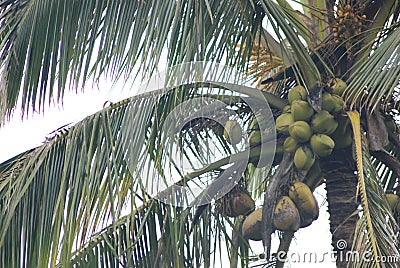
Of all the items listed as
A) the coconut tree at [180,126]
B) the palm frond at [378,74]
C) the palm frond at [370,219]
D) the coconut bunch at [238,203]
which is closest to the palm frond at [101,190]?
the coconut tree at [180,126]

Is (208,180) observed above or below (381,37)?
below

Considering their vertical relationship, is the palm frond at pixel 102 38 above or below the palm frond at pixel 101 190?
above

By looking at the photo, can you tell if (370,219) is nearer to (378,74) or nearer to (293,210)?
(293,210)

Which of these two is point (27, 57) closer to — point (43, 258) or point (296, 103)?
point (43, 258)

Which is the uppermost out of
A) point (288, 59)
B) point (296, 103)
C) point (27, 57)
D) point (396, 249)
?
point (27, 57)

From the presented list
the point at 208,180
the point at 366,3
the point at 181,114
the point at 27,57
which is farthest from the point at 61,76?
the point at 366,3

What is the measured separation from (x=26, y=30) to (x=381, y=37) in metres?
1.92

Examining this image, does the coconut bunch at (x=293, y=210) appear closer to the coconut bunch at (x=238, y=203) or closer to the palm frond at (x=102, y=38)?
the coconut bunch at (x=238, y=203)

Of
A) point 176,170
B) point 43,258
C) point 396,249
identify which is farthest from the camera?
point 176,170

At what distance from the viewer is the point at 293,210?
3.76 m

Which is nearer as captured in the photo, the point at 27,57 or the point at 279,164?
the point at 279,164

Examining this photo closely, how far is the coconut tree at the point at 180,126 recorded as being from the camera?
12.3 ft

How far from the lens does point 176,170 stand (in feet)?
13.0

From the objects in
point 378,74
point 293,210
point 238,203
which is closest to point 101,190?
point 238,203
